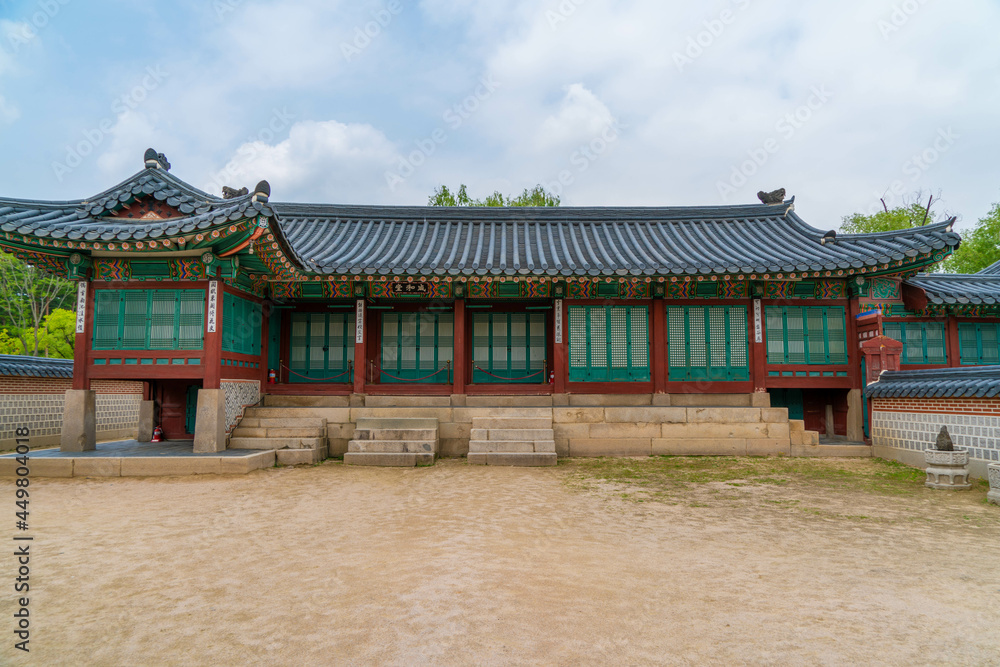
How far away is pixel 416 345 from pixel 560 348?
12.8ft

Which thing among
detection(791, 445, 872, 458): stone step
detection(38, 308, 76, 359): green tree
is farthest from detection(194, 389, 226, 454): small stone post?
detection(38, 308, 76, 359): green tree

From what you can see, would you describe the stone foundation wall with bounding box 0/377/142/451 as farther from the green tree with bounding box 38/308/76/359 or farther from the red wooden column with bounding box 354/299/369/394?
the green tree with bounding box 38/308/76/359

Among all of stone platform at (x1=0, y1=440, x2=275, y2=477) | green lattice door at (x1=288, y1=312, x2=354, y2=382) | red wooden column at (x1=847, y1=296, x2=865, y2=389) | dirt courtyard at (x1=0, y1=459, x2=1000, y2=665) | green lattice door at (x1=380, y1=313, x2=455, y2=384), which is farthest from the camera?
green lattice door at (x1=380, y1=313, x2=455, y2=384)

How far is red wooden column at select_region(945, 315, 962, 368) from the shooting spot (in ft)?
46.1

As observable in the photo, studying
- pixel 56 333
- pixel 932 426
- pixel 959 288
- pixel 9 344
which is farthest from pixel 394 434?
pixel 9 344

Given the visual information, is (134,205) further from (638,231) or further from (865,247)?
(865,247)

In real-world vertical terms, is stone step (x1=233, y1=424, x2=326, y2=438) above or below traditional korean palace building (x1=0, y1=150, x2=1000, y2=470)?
below

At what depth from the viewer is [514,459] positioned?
35.8ft

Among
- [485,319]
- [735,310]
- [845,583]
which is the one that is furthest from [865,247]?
[845,583]

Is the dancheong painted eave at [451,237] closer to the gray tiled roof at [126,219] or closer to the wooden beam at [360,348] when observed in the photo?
the gray tiled roof at [126,219]

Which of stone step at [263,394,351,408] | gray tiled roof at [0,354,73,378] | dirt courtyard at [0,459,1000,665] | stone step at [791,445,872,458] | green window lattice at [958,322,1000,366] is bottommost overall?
dirt courtyard at [0,459,1000,665]

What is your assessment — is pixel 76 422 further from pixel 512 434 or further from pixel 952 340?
pixel 952 340

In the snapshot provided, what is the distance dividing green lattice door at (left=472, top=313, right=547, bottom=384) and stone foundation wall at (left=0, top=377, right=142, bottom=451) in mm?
10437

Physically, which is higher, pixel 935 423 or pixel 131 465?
pixel 935 423
